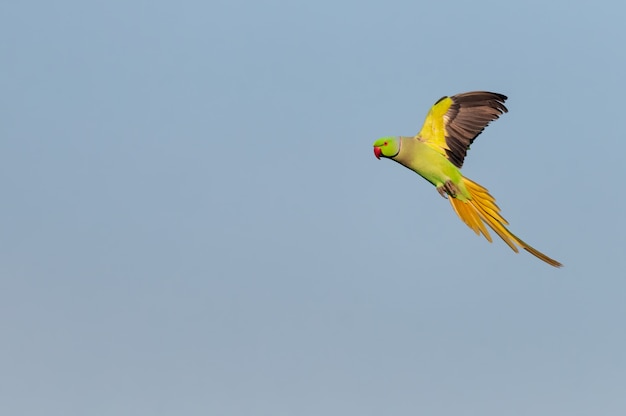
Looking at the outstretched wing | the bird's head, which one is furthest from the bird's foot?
the bird's head

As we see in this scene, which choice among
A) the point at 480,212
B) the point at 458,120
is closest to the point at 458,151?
the point at 458,120

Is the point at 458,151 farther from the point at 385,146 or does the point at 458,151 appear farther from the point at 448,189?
the point at 385,146

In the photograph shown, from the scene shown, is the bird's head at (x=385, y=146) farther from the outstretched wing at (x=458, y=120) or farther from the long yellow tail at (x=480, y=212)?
the long yellow tail at (x=480, y=212)

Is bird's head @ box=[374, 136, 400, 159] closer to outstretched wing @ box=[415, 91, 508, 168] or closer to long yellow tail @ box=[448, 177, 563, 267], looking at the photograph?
outstretched wing @ box=[415, 91, 508, 168]

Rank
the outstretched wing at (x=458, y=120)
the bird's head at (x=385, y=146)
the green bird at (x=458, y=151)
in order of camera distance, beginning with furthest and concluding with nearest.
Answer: the outstretched wing at (x=458, y=120)
the green bird at (x=458, y=151)
the bird's head at (x=385, y=146)

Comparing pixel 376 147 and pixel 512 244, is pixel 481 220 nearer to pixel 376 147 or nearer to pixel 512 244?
pixel 512 244

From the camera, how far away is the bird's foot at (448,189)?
1683 cm

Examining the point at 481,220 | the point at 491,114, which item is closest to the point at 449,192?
the point at 481,220

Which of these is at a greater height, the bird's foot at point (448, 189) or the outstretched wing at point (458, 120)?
the outstretched wing at point (458, 120)

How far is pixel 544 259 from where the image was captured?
15.7 meters

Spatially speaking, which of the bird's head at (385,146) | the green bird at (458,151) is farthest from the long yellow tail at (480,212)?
the bird's head at (385,146)

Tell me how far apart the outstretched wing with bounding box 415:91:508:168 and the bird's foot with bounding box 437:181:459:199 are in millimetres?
516

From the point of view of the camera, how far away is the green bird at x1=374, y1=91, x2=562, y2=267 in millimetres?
16672

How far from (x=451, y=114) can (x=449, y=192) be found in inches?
66.9
